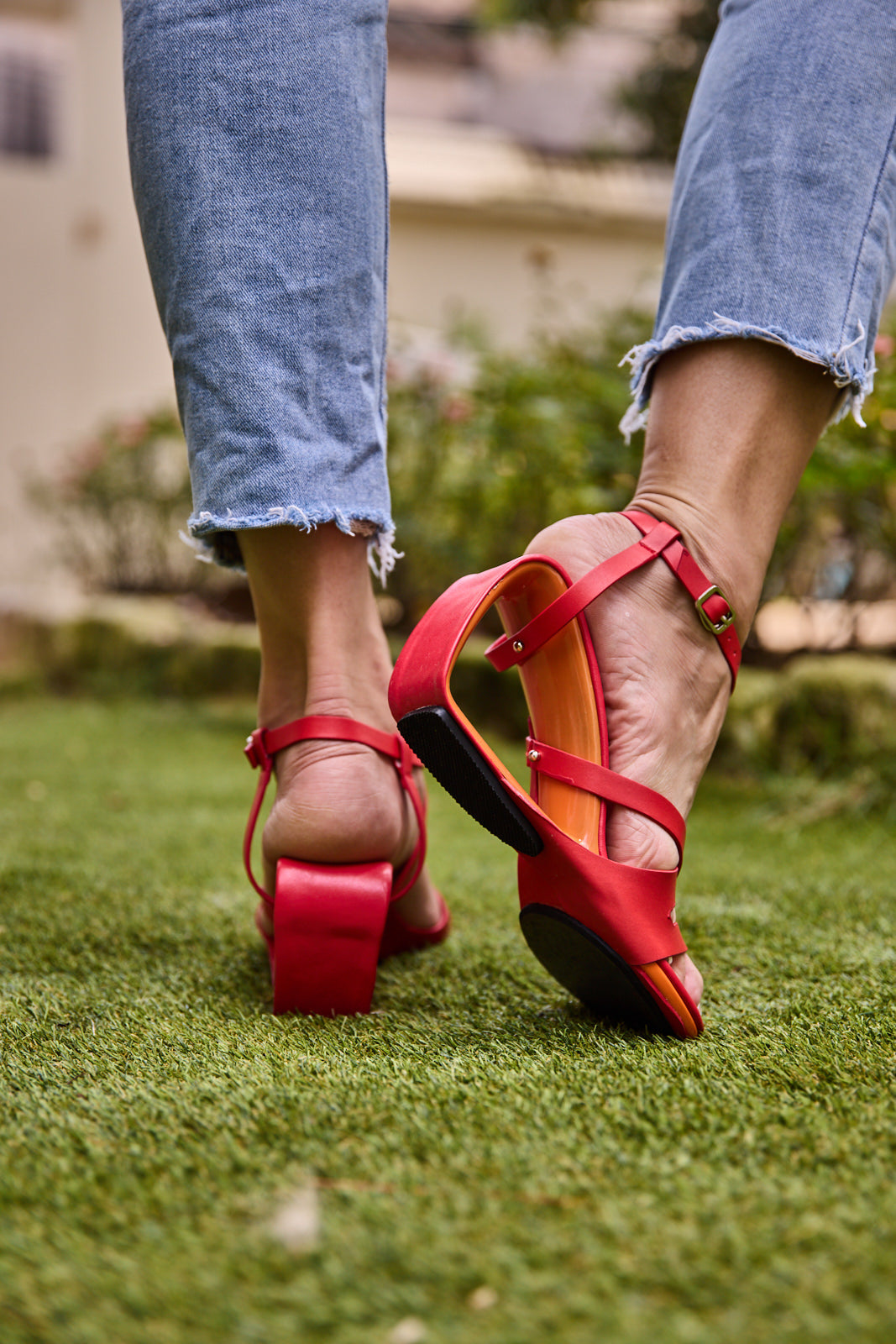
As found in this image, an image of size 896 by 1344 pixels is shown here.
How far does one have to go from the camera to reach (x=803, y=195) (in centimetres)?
74

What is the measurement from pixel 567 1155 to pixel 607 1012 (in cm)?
23

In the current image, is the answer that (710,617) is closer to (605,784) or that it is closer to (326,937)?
(605,784)

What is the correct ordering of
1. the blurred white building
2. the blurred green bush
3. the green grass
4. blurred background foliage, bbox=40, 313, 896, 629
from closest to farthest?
the green grass → blurred background foliage, bbox=40, 313, 896, 629 → the blurred green bush → the blurred white building

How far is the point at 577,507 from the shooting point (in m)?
2.00

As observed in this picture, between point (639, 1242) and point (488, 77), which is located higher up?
point (488, 77)

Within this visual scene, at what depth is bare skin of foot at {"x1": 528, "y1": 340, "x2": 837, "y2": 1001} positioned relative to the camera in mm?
743

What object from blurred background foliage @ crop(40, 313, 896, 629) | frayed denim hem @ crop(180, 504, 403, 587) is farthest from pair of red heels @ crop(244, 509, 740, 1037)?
blurred background foliage @ crop(40, 313, 896, 629)

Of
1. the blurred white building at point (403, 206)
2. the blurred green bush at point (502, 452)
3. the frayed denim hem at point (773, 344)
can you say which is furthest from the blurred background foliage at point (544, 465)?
the blurred white building at point (403, 206)

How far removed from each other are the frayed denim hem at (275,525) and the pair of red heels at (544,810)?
0.34 feet

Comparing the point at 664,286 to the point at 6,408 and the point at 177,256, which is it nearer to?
the point at 177,256

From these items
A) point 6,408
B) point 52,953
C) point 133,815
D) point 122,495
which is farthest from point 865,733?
point 6,408

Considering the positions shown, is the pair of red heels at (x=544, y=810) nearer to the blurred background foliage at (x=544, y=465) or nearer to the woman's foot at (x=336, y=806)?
the woman's foot at (x=336, y=806)

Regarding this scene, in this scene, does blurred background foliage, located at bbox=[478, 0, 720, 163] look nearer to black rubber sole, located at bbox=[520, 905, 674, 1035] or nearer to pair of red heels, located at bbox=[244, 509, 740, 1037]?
pair of red heels, located at bbox=[244, 509, 740, 1037]

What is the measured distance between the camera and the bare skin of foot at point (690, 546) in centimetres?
74
